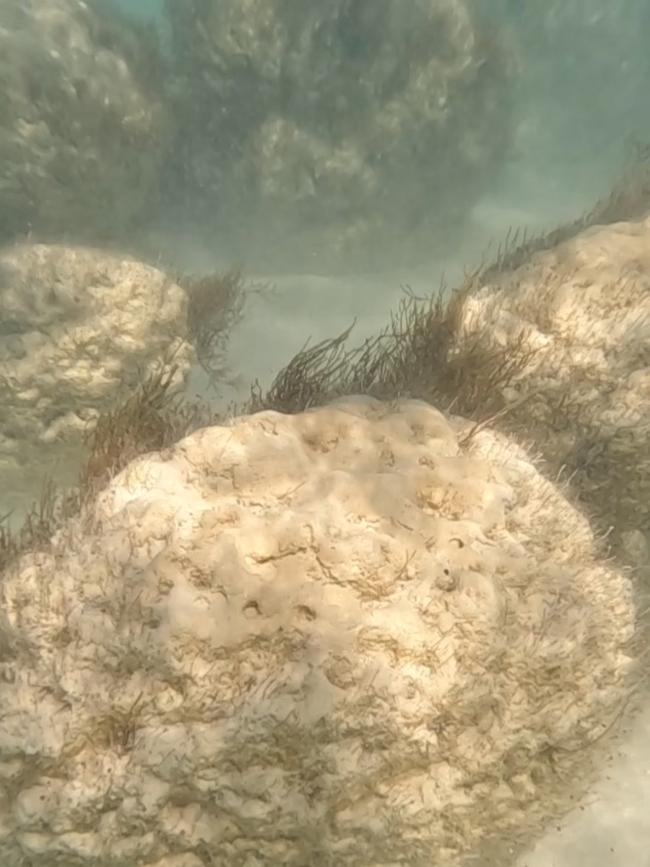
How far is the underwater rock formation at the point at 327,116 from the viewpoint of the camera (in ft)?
33.9

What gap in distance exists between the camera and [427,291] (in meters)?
9.84

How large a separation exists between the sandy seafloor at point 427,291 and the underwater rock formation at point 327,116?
28.4 inches

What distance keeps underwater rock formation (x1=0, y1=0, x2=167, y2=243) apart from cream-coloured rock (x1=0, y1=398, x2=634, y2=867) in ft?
23.0

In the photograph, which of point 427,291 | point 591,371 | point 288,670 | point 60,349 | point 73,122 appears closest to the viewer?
point 288,670

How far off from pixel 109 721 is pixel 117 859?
0.48 meters

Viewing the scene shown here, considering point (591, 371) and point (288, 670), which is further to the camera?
point (591, 371)

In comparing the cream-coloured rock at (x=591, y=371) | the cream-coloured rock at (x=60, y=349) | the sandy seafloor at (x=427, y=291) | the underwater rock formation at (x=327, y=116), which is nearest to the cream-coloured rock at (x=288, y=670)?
the sandy seafloor at (x=427, y=291)

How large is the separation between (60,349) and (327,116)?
6649 millimetres

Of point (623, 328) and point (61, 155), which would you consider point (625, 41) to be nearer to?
point (61, 155)

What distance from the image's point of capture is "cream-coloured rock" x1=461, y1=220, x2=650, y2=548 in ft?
13.6

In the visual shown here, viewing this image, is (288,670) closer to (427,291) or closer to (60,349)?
(60,349)

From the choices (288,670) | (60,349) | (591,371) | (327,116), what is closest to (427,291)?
(327,116)

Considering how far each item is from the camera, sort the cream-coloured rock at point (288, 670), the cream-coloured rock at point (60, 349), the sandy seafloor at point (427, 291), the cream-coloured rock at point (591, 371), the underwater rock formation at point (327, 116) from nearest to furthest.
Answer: the cream-coloured rock at point (288, 670) < the sandy seafloor at point (427, 291) < the cream-coloured rock at point (591, 371) < the cream-coloured rock at point (60, 349) < the underwater rock formation at point (327, 116)

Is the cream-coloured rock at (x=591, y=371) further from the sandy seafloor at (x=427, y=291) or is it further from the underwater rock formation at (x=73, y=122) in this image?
the underwater rock formation at (x=73, y=122)
